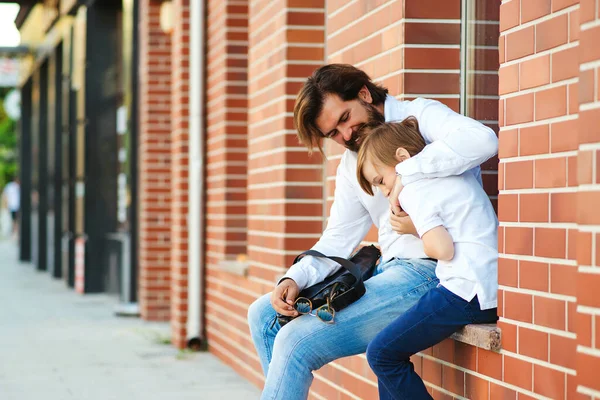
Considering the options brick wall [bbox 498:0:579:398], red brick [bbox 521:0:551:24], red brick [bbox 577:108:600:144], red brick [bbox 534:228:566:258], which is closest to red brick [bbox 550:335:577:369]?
brick wall [bbox 498:0:579:398]

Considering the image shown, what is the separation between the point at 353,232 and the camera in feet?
12.9

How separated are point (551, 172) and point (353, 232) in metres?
1.19

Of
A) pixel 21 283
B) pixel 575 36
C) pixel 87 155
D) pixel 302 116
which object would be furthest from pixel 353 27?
pixel 21 283

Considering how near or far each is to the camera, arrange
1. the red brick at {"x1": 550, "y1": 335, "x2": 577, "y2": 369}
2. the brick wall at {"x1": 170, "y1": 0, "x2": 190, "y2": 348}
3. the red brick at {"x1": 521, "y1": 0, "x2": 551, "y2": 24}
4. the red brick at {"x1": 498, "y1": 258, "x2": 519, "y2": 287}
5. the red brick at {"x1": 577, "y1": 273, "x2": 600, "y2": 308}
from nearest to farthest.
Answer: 1. the red brick at {"x1": 577, "y1": 273, "x2": 600, "y2": 308}
2. the red brick at {"x1": 550, "y1": 335, "x2": 577, "y2": 369}
3. the red brick at {"x1": 521, "y1": 0, "x2": 551, "y2": 24}
4. the red brick at {"x1": 498, "y1": 258, "x2": 519, "y2": 287}
5. the brick wall at {"x1": 170, "y1": 0, "x2": 190, "y2": 348}

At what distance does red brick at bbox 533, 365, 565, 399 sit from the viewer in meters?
2.77

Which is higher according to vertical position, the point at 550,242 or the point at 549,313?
the point at 550,242

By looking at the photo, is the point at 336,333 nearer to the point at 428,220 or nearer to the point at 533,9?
the point at 428,220

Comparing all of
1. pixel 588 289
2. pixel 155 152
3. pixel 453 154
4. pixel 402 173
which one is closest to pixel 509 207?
pixel 453 154

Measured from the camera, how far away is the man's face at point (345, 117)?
11.7 ft

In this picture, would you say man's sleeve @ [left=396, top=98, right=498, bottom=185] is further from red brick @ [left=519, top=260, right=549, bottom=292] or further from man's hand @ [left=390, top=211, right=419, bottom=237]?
red brick @ [left=519, top=260, right=549, bottom=292]

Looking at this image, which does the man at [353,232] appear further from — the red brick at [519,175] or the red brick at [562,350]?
the red brick at [562,350]

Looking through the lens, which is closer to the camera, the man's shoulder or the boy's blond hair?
the boy's blond hair

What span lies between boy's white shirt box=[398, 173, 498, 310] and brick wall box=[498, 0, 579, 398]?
0.07 m

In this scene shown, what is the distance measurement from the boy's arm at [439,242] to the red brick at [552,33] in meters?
0.61
